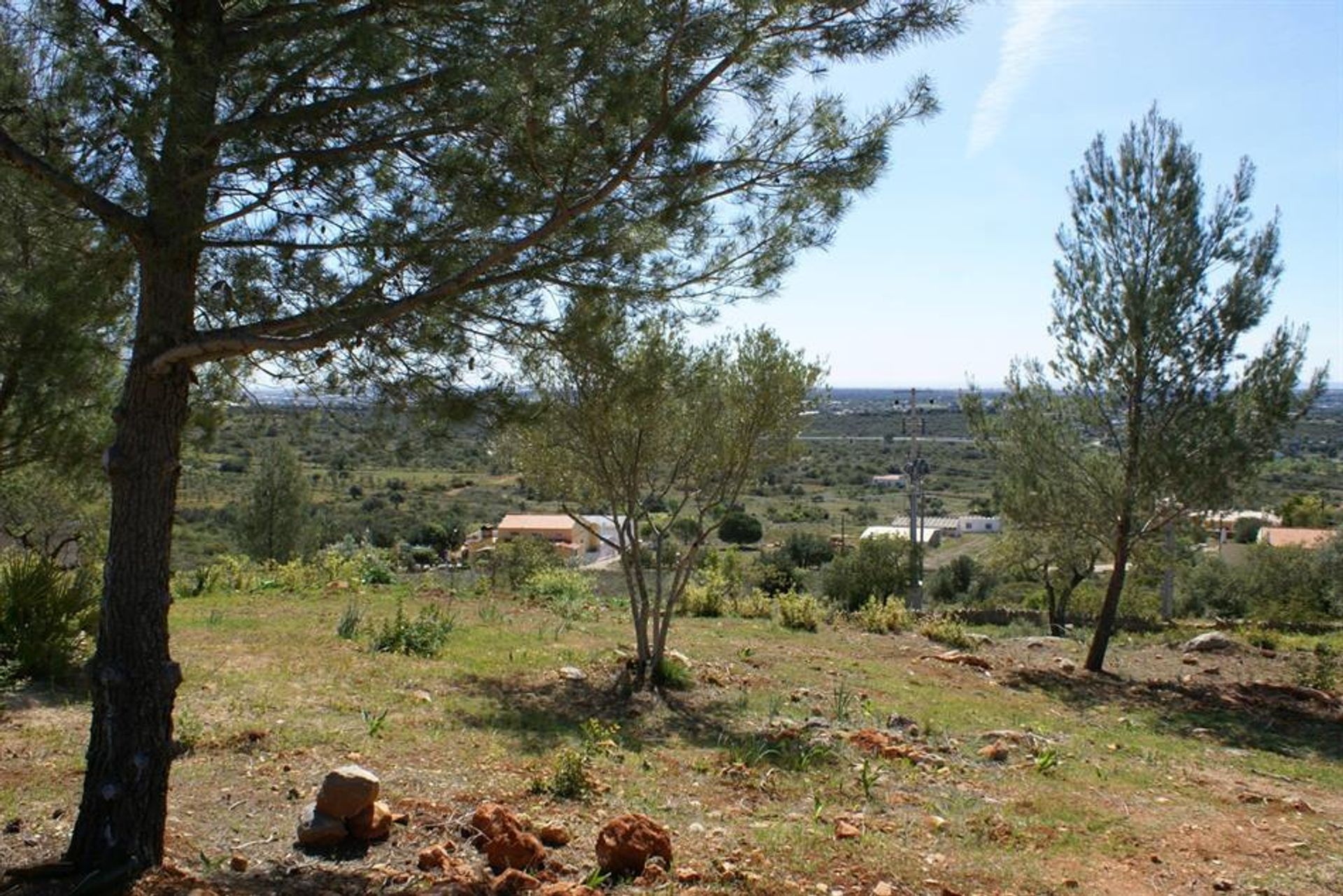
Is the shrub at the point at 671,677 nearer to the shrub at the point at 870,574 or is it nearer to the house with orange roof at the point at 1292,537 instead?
the shrub at the point at 870,574

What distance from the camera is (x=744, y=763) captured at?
691 cm

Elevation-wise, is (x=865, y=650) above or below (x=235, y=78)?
below

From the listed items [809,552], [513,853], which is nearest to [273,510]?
[809,552]

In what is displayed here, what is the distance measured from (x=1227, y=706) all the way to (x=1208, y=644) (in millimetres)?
3774

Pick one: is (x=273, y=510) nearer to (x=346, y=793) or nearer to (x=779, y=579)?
(x=779, y=579)

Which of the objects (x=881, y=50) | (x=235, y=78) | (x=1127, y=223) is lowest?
(x=235, y=78)

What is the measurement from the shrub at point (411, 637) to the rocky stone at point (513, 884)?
235 inches

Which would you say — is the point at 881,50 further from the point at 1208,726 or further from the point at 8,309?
the point at 1208,726

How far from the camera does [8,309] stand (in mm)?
5730

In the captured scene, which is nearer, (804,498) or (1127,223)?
(1127,223)

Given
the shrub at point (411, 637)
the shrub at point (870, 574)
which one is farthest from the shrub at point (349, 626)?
the shrub at point (870, 574)

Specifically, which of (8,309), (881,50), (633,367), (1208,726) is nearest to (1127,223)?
(1208,726)

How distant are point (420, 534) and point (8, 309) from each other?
29284 millimetres

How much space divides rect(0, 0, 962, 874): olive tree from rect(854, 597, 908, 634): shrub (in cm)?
1168
